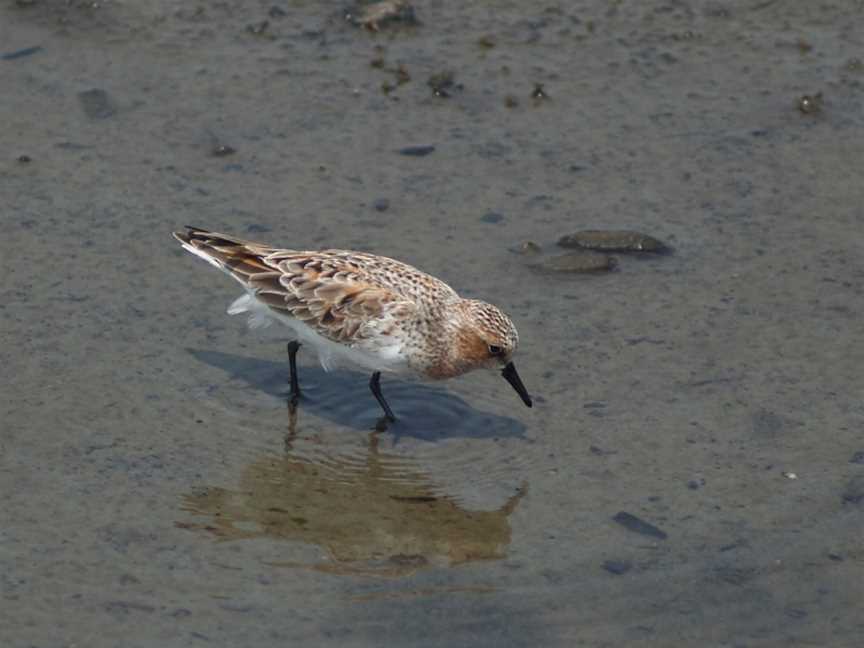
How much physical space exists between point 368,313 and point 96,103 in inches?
163

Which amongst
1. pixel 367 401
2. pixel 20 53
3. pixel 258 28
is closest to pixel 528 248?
pixel 367 401

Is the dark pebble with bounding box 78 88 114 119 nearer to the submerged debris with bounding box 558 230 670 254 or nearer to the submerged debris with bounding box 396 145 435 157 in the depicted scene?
the submerged debris with bounding box 396 145 435 157

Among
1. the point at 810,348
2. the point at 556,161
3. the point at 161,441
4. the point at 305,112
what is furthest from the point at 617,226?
the point at 161,441

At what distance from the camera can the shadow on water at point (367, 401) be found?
9.50 meters

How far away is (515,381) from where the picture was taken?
30.5 feet

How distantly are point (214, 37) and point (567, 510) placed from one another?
6.33m

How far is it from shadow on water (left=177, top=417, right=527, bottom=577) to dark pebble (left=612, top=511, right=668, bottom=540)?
1.95ft

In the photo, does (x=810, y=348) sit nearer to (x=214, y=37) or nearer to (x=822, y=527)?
(x=822, y=527)

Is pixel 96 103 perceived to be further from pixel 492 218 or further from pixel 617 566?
pixel 617 566

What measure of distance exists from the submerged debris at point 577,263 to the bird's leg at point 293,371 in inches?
76.1

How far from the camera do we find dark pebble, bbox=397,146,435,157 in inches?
473

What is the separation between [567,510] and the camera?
8609 millimetres

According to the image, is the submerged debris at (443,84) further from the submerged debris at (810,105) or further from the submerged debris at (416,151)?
the submerged debris at (810,105)

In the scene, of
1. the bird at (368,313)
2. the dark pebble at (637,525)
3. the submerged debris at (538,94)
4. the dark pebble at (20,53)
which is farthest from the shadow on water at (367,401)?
the dark pebble at (20,53)
